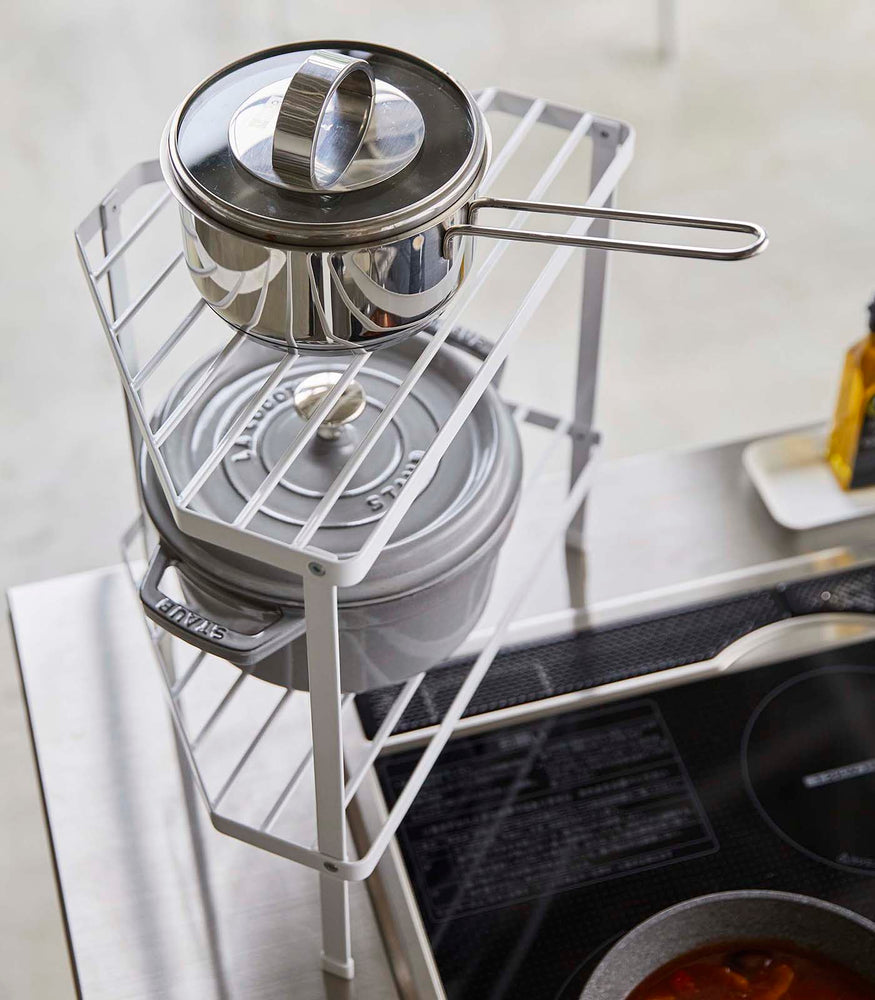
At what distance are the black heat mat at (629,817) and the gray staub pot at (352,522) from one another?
197 mm

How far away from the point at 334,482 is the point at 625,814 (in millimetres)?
491

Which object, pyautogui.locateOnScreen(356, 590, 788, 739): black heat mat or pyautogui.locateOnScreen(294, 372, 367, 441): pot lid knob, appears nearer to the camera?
pyautogui.locateOnScreen(294, 372, 367, 441): pot lid knob

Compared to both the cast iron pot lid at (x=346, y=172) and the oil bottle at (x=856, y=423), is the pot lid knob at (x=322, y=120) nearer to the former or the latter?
the cast iron pot lid at (x=346, y=172)

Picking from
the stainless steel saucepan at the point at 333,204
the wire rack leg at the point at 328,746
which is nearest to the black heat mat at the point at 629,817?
the wire rack leg at the point at 328,746

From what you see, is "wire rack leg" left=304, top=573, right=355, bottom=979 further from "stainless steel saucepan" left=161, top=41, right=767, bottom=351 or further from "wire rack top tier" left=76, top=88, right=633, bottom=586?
"stainless steel saucepan" left=161, top=41, right=767, bottom=351

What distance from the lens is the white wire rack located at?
2.56ft

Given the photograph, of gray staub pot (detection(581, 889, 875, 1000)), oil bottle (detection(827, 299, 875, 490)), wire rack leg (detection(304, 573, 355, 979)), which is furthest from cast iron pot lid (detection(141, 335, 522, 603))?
oil bottle (detection(827, 299, 875, 490))

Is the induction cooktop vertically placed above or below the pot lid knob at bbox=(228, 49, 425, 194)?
below

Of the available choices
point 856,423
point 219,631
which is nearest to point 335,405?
point 219,631

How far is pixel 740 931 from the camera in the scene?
3.28ft

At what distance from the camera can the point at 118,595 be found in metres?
1.33

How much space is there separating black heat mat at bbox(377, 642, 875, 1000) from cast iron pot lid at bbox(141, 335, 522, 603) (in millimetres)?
302

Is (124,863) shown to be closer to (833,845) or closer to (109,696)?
(109,696)

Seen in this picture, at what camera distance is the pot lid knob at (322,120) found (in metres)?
0.77
